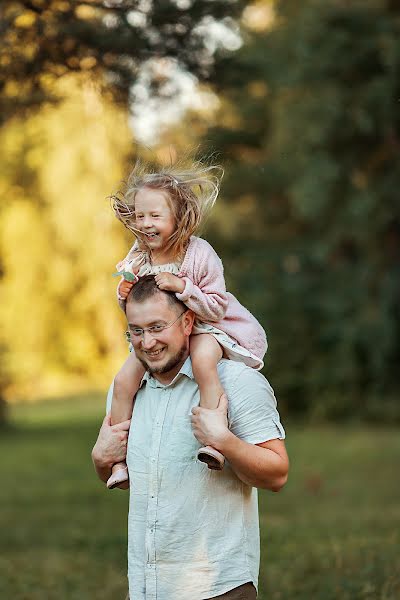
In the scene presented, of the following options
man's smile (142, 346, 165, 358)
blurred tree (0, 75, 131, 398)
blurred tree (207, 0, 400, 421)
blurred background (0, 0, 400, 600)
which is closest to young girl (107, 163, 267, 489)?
man's smile (142, 346, 165, 358)

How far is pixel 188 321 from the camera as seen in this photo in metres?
3.34

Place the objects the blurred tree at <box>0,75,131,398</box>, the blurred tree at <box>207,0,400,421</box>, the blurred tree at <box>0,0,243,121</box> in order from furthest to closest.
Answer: the blurred tree at <box>0,75,131,398</box>, the blurred tree at <box>207,0,400,421</box>, the blurred tree at <box>0,0,243,121</box>

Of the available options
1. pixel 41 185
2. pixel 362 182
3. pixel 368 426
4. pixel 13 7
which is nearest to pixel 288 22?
pixel 362 182

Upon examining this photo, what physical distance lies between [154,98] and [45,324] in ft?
88.0

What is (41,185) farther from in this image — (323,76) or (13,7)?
(13,7)

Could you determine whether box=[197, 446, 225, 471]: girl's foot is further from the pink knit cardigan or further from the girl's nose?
the girl's nose

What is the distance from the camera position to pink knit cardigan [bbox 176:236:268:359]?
3.28 m

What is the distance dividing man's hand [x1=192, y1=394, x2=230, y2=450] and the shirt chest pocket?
104 mm

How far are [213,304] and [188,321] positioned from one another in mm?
99

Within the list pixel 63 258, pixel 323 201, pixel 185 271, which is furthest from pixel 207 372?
pixel 63 258

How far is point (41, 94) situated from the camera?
335 inches

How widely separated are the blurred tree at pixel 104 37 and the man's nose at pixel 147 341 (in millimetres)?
4620

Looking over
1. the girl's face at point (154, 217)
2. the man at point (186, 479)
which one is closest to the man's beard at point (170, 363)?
the man at point (186, 479)

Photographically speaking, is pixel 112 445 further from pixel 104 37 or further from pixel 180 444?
pixel 104 37
